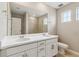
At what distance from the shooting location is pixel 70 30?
9.61 ft

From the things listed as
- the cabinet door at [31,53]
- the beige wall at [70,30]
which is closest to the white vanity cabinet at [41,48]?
the cabinet door at [31,53]

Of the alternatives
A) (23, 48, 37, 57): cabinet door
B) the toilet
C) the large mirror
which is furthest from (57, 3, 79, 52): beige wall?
(23, 48, 37, 57): cabinet door

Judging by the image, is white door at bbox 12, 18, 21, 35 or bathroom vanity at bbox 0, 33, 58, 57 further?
white door at bbox 12, 18, 21, 35

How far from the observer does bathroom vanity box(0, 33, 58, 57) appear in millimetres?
1253

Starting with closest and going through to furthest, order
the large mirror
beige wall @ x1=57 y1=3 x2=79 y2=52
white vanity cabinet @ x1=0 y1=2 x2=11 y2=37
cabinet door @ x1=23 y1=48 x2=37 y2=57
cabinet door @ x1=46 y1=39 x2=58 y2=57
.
→ cabinet door @ x1=23 y1=48 x2=37 y2=57
white vanity cabinet @ x1=0 y1=2 x2=11 y2=37
the large mirror
cabinet door @ x1=46 y1=39 x2=58 y2=57
beige wall @ x1=57 y1=3 x2=79 y2=52

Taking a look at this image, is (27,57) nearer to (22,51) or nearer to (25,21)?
(22,51)

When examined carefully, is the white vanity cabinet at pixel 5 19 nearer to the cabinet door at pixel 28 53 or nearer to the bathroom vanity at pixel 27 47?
the bathroom vanity at pixel 27 47

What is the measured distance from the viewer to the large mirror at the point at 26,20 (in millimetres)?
1946

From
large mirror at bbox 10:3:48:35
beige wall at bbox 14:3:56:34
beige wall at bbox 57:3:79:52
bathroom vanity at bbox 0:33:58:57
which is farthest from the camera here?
beige wall at bbox 57:3:79:52

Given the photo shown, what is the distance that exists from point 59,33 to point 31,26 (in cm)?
164

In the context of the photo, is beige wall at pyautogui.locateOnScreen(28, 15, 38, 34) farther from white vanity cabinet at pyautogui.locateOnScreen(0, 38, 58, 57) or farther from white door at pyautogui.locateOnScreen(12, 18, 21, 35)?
white vanity cabinet at pyautogui.locateOnScreen(0, 38, 58, 57)

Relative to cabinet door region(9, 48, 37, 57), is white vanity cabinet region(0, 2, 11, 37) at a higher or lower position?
higher

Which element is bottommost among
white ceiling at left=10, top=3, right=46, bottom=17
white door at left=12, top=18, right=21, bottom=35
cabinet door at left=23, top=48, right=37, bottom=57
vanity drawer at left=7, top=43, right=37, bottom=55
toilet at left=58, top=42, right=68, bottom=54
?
toilet at left=58, top=42, right=68, bottom=54

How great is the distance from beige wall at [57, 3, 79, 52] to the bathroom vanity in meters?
0.97
